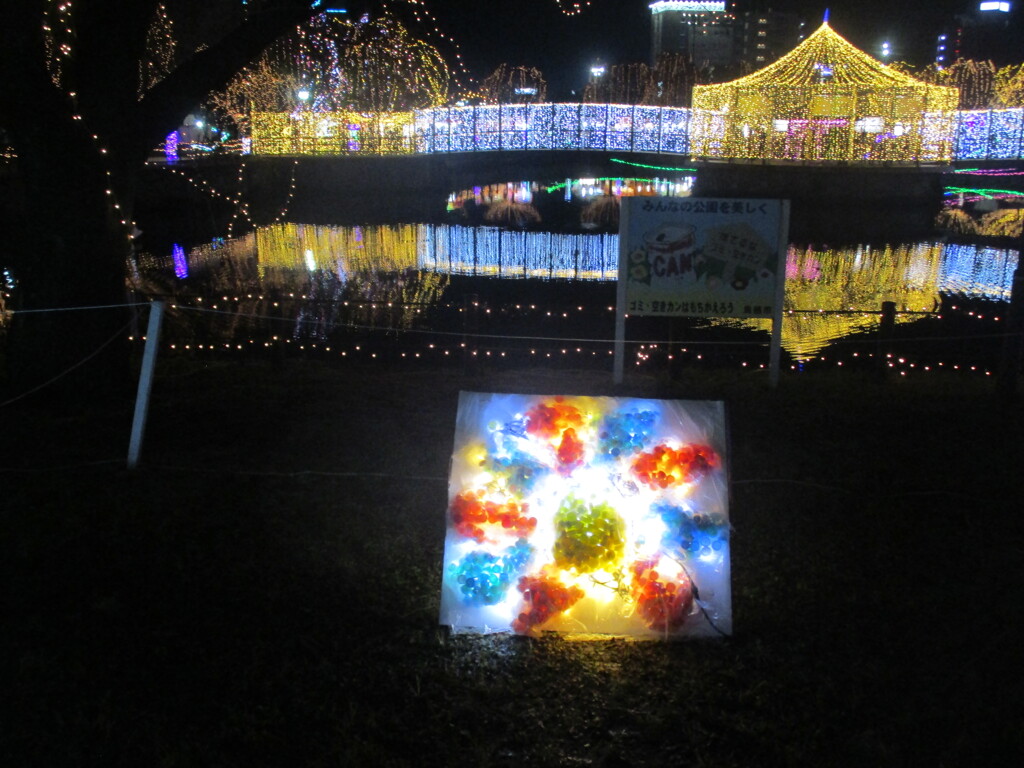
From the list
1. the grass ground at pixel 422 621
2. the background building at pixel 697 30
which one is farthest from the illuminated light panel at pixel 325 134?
the background building at pixel 697 30

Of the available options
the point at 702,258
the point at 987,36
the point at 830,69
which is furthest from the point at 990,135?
the point at 987,36

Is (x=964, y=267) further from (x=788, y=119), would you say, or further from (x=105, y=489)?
(x=105, y=489)

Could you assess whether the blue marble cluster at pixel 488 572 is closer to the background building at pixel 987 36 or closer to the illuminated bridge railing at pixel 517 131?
the illuminated bridge railing at pixel 517 131

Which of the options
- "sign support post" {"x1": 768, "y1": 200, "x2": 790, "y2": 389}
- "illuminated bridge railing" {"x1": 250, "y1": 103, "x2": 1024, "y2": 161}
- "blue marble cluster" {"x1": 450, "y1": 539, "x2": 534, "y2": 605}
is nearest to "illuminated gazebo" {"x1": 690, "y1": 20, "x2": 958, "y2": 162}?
A: "illuminated bridge railing" {"x1": 250, "y1": 103, "x2": 1024, "y2": 161}

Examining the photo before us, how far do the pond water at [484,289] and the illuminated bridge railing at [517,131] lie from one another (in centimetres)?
733

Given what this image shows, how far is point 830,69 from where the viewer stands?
3105cm

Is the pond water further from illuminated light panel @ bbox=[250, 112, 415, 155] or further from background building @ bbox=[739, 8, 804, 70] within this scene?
background building @ bbox=[739, 8, 804, 70]

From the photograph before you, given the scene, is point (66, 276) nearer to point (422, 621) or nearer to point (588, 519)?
point (422, 621)

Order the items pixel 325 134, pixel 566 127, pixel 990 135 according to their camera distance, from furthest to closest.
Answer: pixel 566 127, pixel 325 134, pixel 990 135

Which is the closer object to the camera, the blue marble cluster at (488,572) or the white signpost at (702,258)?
the blue marble cluster at (488,572)

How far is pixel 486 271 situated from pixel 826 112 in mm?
19122

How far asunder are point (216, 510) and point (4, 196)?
1374cm

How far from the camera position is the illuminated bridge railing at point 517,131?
3947cm

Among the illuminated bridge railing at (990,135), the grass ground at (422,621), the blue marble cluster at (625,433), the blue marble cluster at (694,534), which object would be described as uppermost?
the illuminated bridge railing at (990,135)
